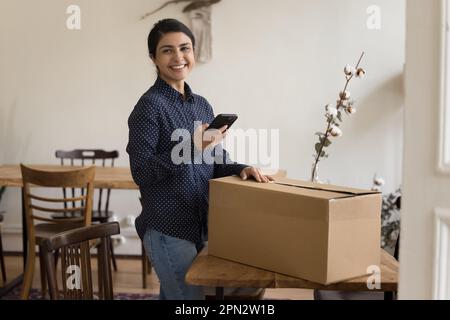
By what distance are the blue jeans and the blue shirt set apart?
0.02 metres

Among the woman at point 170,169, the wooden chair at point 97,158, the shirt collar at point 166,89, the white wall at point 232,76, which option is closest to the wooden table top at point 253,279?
the woman at point 170,169

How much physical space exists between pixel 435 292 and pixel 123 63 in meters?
3.33

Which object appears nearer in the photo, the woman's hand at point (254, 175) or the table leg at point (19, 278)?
the woman's hand at point (254, 175)

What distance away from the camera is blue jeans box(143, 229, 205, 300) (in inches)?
60.6

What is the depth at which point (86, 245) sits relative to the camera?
1.59 metres

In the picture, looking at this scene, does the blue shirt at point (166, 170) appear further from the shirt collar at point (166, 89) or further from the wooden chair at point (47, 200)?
the wooden chair at point (47, 200)

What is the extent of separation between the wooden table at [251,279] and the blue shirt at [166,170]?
18 centimetres

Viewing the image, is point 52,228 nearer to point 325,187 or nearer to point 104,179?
point 104,179

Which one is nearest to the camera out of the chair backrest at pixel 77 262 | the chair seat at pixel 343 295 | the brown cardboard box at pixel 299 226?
the brown cardboard box at pixel 299 226

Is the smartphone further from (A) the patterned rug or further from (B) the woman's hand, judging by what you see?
(A) the patterned rug

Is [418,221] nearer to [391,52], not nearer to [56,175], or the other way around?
[56,175]

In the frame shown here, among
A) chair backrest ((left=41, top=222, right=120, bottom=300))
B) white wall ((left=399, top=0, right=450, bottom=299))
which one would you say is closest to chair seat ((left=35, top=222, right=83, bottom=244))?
chair backrest ((left=41, top=222, right=120, bottom=300))

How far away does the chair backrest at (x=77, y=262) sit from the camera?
1444mm

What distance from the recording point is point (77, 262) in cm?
157
